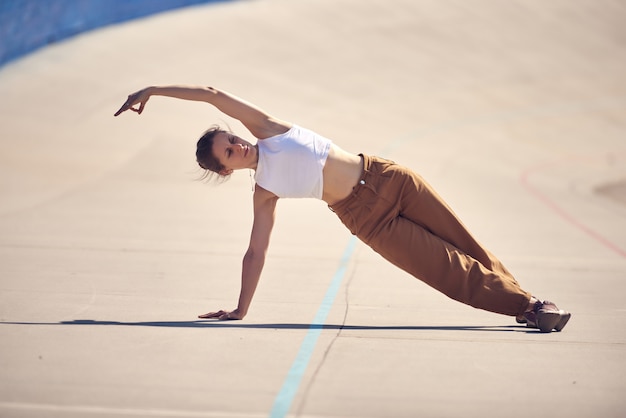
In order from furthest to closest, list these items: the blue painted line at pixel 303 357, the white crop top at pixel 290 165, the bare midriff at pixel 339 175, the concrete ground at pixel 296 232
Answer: the bare midriff at pixel 339 175
the white crop top at pixel 290 165
the concrete ground at pixel 296 232
the blue painted line at pixel 303 357

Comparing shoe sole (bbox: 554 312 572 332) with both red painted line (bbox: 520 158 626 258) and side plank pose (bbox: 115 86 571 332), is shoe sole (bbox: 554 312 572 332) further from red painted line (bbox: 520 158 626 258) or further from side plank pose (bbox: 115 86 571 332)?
red painted line (bbox: 520 158 626 258)

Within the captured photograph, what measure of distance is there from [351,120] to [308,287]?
12.9m

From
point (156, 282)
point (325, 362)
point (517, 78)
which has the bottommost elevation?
point (156, 282)

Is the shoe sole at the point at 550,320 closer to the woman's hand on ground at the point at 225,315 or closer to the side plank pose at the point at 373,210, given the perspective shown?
the side plank pose at the point at 373,210

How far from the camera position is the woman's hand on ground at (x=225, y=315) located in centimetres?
582

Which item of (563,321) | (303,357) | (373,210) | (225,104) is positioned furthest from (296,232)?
(303,357)

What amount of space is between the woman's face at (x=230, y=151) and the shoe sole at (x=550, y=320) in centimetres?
209

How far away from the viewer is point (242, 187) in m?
13.0

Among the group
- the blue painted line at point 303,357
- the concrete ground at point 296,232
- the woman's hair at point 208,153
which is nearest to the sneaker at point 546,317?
the concrete ground at point 296,232

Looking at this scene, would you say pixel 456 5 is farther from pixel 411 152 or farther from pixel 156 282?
pixel 156 282

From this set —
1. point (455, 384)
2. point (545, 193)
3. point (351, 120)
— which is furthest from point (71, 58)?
point (455, 384)

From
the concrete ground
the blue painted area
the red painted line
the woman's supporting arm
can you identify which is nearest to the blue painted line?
the concrete ground

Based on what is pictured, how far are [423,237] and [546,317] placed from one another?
928mm

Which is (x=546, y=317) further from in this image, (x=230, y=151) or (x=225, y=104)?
(x=225, y=104)
